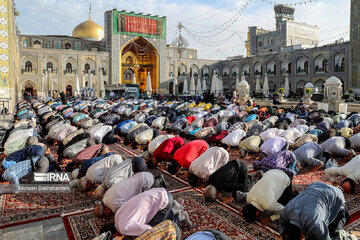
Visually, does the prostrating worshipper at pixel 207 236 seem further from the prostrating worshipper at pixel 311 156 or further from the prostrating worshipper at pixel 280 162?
the prostrating worshipper at pixel 311 156

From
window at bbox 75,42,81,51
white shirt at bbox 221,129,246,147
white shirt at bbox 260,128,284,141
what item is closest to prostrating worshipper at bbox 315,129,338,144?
white shirt at bbox 260,128,284,141

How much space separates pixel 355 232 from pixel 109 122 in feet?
26.5

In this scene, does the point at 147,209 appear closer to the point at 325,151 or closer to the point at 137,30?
the point at 325,151

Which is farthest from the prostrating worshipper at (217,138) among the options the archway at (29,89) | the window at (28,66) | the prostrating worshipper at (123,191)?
the window at (28,66)

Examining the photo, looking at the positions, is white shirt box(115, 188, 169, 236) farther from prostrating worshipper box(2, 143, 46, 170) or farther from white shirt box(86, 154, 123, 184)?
prostrating worshipper box(2, 143, 46, 170)

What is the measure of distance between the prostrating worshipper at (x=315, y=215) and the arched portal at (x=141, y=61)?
3032 cm

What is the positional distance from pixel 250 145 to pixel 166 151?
1.80m

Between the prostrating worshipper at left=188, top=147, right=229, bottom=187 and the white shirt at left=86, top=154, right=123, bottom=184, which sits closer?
the white shirt at left=86, top=154, right=123, bottom=184

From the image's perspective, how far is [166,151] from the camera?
211 inches

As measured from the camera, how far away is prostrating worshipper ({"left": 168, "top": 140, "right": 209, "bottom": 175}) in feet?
16.4

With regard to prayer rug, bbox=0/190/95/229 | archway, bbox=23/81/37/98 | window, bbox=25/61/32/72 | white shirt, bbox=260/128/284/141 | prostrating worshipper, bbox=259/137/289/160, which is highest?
window, bbox=25/61/32/72

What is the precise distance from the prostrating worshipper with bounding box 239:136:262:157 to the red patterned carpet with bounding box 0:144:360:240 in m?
1.39

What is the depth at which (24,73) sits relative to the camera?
2684 centimetres

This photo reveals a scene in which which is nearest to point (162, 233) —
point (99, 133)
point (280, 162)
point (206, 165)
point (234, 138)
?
point (206, 165)
